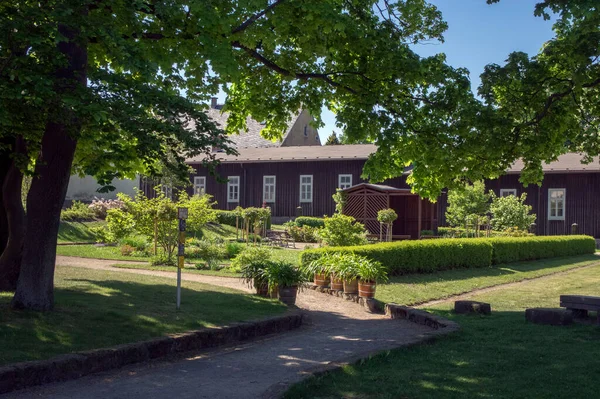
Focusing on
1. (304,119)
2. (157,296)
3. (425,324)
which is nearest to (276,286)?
(157,296)

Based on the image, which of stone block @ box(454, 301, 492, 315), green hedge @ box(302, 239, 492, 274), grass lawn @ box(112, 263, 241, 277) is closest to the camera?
stone block @ box(454, 301, 492, 315)

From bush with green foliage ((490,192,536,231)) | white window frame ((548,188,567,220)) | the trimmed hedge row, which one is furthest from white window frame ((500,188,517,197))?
the trimmed hedge row

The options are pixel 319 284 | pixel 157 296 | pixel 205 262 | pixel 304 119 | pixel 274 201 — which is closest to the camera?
pixel 157 296

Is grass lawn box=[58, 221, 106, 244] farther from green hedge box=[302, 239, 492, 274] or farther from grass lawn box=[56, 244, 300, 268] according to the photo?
green hedge box=[302, 239, 492, 274]

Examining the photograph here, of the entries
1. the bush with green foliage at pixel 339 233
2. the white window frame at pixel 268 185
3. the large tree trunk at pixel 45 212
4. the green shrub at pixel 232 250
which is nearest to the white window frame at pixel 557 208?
the white window frame at pixel 268 185

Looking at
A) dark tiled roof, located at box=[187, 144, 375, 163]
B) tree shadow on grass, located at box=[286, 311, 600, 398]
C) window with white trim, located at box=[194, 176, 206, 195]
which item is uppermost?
dark tiled roof, located at box=[187, 144, 375, 163]

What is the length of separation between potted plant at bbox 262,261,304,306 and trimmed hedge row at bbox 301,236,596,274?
325 cm

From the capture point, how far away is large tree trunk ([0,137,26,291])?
10.6 metres

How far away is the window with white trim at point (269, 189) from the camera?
1694 inches

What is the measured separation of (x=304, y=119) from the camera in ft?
182

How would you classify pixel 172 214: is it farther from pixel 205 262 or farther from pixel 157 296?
pixel 157 296

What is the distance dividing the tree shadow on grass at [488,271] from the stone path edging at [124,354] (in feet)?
24.5

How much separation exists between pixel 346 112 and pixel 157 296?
4685mm

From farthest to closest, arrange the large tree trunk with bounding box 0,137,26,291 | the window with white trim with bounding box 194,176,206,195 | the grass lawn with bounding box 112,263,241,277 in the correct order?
1. the window with white trim with bounding box 194,176,206,195
2. the grass lawn with bounding box 112,263,241,277
3. the large tree trunk with bounding box 0,137,26,291
